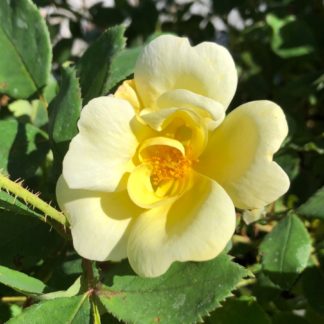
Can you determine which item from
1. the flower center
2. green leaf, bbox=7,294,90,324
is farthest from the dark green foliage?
the flower center

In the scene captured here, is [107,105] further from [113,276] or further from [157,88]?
[113,276]

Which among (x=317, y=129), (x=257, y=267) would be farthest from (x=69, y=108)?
(x=317, y=129)

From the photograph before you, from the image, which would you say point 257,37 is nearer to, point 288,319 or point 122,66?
point 122,66

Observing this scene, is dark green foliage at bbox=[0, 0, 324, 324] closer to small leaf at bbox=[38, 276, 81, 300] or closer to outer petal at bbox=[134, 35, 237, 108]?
small leaf at bbox=[38, 276, 81, 300]

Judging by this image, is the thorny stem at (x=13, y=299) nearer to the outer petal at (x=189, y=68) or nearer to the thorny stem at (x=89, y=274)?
the thorny stem at (x=89, y=274)

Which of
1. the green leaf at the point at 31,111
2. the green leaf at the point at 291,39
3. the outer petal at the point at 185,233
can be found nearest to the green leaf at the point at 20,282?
the outer petal at the point at 185,233

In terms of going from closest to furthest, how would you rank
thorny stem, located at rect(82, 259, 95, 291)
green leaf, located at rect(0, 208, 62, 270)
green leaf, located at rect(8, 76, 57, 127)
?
thorny stem, located at rect(82, 259, 95, 291)
green leaf, located at rect(0, 208, 62, 270)
green leaf, located at rect(8, 76, 57, 127)
